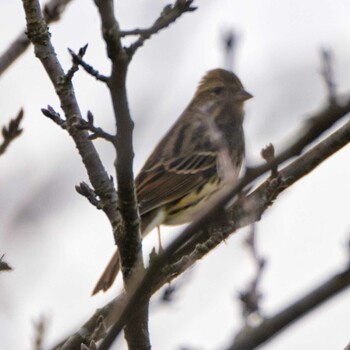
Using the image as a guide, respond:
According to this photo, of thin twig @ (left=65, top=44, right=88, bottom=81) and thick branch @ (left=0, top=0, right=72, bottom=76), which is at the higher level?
thick branch @ (left=0, top=0, right=72, bottom=76)

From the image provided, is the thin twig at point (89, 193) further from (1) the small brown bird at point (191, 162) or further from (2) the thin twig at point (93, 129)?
(1) the small brown bird at point (191, 162)

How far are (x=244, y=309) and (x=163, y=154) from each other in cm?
556

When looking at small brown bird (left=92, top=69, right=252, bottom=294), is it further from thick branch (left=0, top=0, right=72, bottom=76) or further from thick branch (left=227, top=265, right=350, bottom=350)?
thick branch (left=227, top=265, right=350, bottom=350)

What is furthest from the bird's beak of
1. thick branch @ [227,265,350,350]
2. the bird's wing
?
thick branch @ [227,265,350,350]

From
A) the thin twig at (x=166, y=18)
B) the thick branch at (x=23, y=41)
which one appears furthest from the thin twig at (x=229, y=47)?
the thick branch at (x=23, y=41)

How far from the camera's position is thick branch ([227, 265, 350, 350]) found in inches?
98.2

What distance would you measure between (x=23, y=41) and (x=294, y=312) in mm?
4064

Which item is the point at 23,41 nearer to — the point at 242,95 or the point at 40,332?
the point at 40,332

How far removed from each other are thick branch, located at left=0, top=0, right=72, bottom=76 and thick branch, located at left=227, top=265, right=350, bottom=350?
12.4 ft

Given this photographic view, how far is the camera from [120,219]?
14.6 ft

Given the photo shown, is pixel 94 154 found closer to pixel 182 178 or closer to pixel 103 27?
pixel 103 27

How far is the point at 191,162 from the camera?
9.30 meters

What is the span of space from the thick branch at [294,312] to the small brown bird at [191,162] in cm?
562

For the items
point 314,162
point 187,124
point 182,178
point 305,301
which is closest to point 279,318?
point 305,301
